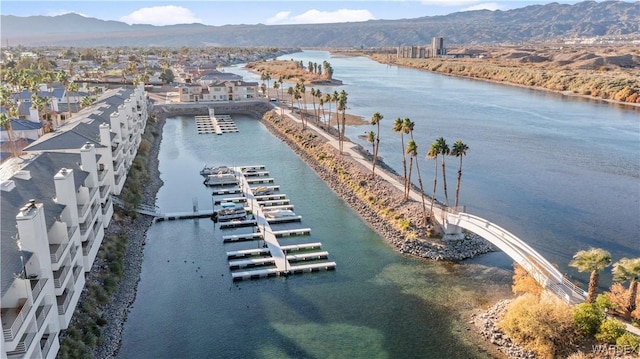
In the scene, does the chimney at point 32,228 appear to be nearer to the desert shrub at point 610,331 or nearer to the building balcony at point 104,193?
the building balcony at point 104,193

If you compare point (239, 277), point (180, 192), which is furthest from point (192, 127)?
point (239, 277)

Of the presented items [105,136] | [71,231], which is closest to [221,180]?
[105,136]

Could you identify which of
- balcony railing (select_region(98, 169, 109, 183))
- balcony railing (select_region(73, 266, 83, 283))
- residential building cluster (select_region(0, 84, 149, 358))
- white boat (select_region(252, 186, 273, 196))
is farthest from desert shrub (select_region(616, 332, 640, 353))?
balcony railing (select_region(98, 169, 109, 183))

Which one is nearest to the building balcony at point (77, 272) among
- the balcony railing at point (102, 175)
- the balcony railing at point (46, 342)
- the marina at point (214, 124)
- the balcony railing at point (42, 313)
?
the balcony railing at point (46, 342)

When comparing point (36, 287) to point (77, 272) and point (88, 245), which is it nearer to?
point (77, 272)

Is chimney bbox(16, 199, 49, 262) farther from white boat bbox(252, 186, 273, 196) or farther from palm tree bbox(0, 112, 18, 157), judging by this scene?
white boat bbox(252, 186, 273, 196)
